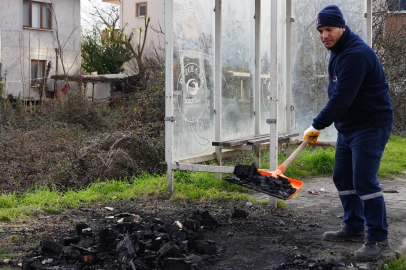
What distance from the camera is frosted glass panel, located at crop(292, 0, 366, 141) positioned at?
9688 mm

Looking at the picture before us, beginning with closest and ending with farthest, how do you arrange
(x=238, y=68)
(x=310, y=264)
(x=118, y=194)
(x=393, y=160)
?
(x=310, y=264) → (x=118, y=194) → (x=238, y=68) → (x=393, y=160)

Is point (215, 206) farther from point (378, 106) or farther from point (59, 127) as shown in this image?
point (59, 127)

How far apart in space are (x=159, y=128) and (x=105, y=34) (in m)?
21.5

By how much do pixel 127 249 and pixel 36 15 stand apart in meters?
23.6

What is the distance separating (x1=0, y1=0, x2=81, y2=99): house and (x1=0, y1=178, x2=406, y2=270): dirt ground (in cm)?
1752

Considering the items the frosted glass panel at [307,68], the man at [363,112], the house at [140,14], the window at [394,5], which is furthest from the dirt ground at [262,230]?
the house at [140,14]

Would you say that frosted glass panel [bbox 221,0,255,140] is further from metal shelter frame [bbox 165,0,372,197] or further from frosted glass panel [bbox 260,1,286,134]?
frosted glass panel [bbox 260,1,286,134]

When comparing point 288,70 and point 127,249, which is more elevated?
point 288,70

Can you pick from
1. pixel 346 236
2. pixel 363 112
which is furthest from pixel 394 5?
pixel 346 236

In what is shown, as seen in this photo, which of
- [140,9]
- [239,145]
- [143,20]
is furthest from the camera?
[140,9]

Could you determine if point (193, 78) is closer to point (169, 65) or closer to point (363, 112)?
point (169, 65)

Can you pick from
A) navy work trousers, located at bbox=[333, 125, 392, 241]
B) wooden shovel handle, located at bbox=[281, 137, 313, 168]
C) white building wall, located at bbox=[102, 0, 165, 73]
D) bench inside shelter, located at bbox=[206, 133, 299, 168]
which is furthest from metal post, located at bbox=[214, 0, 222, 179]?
white building wall, located at bbox=[102, 0, 165, 73]

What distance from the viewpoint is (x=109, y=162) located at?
8.05 meters

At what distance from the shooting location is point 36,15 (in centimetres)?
2511
